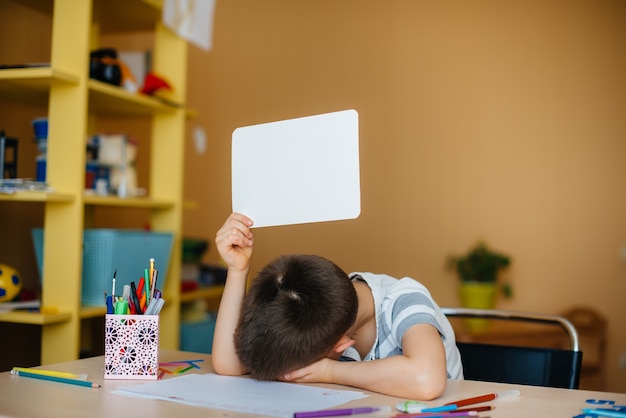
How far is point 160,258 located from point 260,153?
129 centimetres

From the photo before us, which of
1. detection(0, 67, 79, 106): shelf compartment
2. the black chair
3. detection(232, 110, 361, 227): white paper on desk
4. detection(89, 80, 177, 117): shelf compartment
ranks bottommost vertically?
the black chair

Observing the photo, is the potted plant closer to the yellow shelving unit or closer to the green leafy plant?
the green leafy plant

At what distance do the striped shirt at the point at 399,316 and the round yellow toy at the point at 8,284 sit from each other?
1.19 m

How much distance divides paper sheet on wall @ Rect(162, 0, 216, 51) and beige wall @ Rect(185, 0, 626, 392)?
6.24 ft

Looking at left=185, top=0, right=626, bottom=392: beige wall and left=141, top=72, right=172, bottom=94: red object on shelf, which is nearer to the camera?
left=141, top=72, right=172, bottom=94: red object on shelf

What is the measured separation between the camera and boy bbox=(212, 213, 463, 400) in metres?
1.05

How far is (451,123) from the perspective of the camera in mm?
4242

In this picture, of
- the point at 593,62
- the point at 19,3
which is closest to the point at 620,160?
the point at 593,62

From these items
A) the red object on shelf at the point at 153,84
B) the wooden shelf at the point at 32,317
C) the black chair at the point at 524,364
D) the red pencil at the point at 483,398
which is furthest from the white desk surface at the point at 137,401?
the red object on shelf at the point at 153,84

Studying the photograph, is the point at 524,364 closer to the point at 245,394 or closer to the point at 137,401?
the point at 245,394

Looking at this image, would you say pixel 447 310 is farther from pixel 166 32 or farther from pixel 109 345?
pixel 166 32

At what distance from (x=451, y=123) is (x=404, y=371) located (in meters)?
3.38

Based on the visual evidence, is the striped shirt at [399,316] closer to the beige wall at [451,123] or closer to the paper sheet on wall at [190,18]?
the paper sheet on wall at [190,18]

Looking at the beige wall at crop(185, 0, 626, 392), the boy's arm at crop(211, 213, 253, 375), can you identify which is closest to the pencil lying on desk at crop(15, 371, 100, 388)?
the boy's arm at crop(211, 213, 253, 375)
